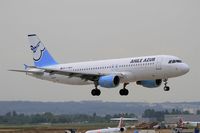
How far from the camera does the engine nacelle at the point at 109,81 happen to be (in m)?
80.6

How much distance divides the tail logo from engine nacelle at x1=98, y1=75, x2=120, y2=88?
19791mm

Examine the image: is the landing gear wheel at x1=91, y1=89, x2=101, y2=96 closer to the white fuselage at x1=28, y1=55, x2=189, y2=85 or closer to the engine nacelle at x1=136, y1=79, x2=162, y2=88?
the white fuselage at x1=28, y1=55, x2=189, y2=85

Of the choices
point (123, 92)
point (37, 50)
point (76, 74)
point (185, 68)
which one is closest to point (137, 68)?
point (185, 68)

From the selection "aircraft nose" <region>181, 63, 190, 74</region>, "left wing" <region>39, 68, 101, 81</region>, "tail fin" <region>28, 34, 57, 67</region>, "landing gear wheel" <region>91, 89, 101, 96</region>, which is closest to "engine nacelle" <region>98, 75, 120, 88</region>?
"left wing" <region>39, 68, 101, 81</region>

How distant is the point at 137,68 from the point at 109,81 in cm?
446

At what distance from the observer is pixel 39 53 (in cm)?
9875

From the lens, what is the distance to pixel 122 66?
268 feet

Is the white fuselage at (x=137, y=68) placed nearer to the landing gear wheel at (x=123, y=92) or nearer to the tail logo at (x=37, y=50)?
the landing gear wheel at (x=123, y=92)

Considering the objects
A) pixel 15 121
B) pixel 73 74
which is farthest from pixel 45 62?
pixel 15 121

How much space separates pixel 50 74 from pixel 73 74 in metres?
5.68

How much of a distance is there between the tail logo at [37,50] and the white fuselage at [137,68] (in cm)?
1264

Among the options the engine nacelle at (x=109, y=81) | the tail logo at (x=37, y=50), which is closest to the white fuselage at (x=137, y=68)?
the engine nacelle at (x=109, y=81)

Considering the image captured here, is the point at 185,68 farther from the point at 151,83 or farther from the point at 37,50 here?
the point at 37,50

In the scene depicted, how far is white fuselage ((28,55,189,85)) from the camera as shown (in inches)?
3059
